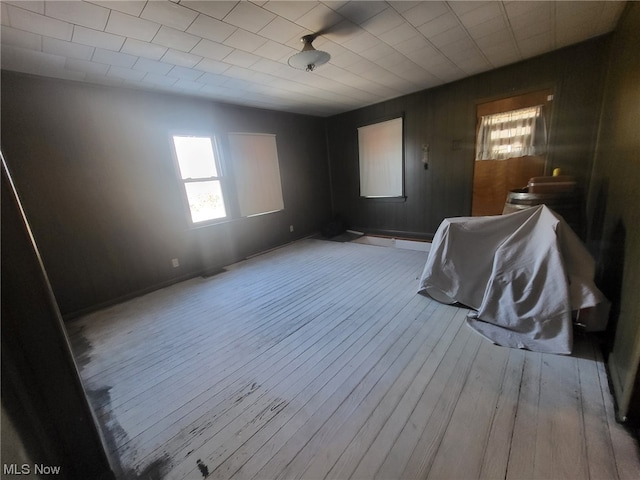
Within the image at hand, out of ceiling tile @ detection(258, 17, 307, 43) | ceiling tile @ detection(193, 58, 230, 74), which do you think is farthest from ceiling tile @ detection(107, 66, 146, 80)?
ceiling tile @ detection(258, 17, 307, 43)

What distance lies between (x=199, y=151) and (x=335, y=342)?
3.48 m

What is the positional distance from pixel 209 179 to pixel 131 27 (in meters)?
2.12

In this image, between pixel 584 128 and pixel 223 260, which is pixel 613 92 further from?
pixel 223 260

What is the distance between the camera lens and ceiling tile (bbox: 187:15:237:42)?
1.91 m

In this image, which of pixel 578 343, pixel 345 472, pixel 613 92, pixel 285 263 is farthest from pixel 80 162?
pixel 613 92

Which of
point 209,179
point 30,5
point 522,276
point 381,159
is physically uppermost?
point 30,5

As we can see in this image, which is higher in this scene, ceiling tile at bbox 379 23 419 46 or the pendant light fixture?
ceiling tile at bbox 379 23 419 46

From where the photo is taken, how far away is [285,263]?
13.1ft

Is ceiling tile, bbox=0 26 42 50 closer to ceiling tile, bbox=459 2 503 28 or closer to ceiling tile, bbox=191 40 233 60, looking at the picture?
ceiling tile, bbox=191 40 233 60

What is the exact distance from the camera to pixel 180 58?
242 cm

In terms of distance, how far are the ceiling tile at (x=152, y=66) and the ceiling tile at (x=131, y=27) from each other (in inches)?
17.3

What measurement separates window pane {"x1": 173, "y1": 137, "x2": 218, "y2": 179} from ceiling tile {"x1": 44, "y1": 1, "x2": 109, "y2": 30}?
1731mm

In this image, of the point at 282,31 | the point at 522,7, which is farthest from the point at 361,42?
the point at 522,7

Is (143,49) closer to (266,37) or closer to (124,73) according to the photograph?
(124,73)
